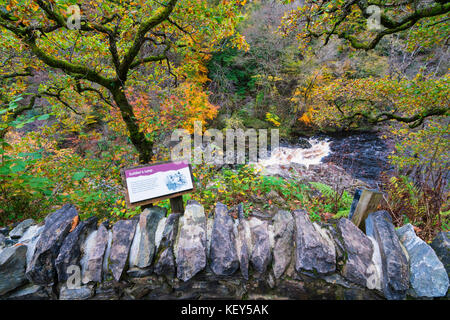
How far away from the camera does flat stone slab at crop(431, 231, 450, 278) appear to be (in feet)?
4.82

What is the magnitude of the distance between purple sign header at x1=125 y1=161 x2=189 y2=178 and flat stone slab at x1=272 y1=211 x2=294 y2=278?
3.85 ft

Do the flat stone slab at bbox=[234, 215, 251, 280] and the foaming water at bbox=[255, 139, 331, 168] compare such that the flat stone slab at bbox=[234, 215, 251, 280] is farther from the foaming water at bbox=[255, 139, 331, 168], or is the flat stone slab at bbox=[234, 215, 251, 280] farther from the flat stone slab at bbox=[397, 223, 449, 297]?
the foaming water at bbox=[255, 139, 331, 168]

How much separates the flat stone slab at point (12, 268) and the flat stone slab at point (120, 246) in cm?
74

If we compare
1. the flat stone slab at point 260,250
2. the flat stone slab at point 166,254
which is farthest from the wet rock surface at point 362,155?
the flat stone slab at point 166,254

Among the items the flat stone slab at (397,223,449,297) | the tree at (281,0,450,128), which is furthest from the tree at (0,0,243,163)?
the flat stone slab at (397,223,449,297)

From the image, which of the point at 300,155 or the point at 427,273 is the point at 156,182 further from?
the point at 300,155

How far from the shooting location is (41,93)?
3.91 metres

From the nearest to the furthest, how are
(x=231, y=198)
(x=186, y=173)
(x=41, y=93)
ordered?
(x=186, y=173), (x=231, y=198), (x=41, y=93)

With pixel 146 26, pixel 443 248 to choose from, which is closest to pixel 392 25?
pixel 443 248

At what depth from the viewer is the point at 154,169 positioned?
1.94 meters

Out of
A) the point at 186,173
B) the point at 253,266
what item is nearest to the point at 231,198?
the point at 186,173

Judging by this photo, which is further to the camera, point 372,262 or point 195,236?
point 195,236
